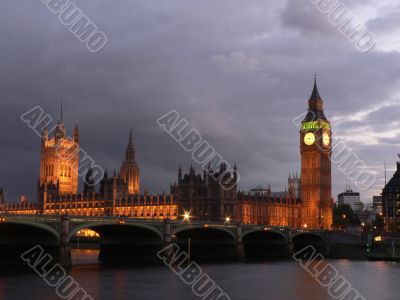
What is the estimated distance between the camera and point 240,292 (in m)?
55.8

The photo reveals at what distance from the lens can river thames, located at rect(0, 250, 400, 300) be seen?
173ft

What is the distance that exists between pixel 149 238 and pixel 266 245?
122 feet

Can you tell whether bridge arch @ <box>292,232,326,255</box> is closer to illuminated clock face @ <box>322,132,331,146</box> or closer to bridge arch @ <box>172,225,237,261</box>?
bridge arch @ <box>172,225,237,261</box>

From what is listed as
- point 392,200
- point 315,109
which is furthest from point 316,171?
point 392,200

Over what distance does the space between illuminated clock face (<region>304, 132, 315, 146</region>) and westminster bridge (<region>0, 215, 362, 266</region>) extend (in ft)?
176

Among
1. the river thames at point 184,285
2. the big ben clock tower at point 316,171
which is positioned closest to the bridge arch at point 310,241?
the river thames at point 184,285

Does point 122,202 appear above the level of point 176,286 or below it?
above

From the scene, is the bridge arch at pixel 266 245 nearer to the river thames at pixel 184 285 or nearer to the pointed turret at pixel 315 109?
the river thames at pixel 184 285

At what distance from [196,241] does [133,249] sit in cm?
1455

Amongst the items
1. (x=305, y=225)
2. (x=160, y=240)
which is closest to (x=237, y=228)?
(x=160, y=240)

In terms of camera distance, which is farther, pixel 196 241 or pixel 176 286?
pixel 196 241

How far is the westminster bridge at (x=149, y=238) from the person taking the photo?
7150cm

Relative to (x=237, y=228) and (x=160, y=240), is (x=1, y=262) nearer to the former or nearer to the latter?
(x=160, y=240)

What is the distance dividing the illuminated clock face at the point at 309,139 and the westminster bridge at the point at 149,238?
53.6m
